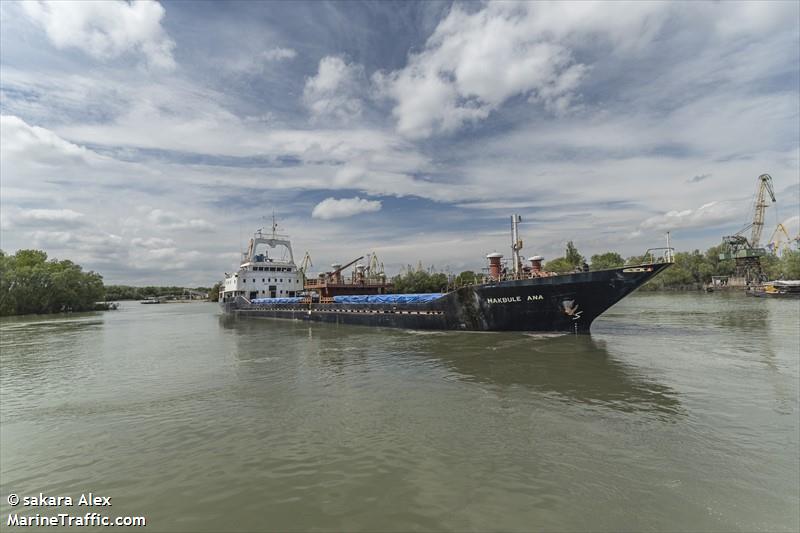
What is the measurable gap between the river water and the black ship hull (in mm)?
5262

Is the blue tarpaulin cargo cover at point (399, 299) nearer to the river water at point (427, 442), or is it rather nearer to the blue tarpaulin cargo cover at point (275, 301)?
the blue tarpaulin cargo cover at point (275, 301)

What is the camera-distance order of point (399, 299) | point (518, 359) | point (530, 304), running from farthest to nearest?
point (399, 299), point (530, 304), point (518, 359)

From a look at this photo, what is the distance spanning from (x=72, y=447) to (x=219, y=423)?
3.32 metres

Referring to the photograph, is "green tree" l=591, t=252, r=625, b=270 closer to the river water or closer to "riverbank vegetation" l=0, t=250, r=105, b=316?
the river water

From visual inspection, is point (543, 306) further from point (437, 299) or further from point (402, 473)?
point (402, 473)

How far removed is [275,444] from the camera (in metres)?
8.70

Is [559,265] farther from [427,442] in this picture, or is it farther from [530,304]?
[427,442]

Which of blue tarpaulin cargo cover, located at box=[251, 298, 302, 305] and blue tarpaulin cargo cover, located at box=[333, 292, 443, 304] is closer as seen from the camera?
blue tarpaulin cargo cover, located at box=[333, 292, 443, 304]

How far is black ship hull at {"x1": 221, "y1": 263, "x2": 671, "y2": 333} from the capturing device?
22031mm

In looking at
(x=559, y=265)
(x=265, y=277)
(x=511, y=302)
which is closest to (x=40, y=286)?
(x=265, y=277)

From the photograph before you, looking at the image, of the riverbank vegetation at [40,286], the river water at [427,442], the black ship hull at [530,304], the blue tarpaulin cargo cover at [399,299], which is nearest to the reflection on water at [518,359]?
the river water at [427,442]

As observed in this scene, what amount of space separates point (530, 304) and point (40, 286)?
9691 centimetres

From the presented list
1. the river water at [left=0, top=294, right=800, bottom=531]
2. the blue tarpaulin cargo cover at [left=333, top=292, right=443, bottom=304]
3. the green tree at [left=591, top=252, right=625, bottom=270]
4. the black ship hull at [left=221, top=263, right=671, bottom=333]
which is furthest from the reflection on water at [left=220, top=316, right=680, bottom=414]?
the green tree at [left=591, top=252, right=625, bottom=270]

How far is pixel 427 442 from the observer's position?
27.8 feet
